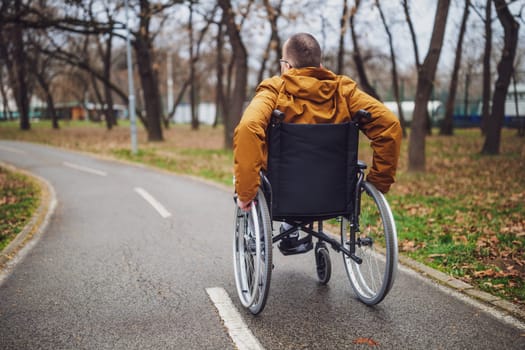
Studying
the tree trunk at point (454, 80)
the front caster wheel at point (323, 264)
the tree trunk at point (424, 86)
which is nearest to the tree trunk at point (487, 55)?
the tree trunk at point (454, 80)

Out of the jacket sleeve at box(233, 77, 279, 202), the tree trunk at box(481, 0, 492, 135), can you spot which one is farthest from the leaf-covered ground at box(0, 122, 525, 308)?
the tree trunk at box(481, 0, 492, 135)

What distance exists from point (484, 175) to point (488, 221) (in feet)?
17.7

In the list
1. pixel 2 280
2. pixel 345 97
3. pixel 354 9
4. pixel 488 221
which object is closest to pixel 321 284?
pixel 345 97

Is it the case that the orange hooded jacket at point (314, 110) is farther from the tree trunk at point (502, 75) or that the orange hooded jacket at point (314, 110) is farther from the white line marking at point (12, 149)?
the white line marking at point (12, 149)

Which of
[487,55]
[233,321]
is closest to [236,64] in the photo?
[487,55]

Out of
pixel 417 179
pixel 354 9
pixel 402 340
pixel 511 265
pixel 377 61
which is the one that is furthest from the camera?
pixel 377 61

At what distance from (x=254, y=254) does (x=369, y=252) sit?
953 mm

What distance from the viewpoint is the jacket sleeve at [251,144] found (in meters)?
3.07

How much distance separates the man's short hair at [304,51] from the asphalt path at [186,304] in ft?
6.16

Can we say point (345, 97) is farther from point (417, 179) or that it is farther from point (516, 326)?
point (417, 179)

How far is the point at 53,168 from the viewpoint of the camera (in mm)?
13602

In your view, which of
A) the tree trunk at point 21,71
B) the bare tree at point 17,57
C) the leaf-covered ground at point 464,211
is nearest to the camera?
the leaf-covered ground at point 464,211

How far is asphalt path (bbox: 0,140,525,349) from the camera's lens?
3.08 m

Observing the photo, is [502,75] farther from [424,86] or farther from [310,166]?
[310,166]
